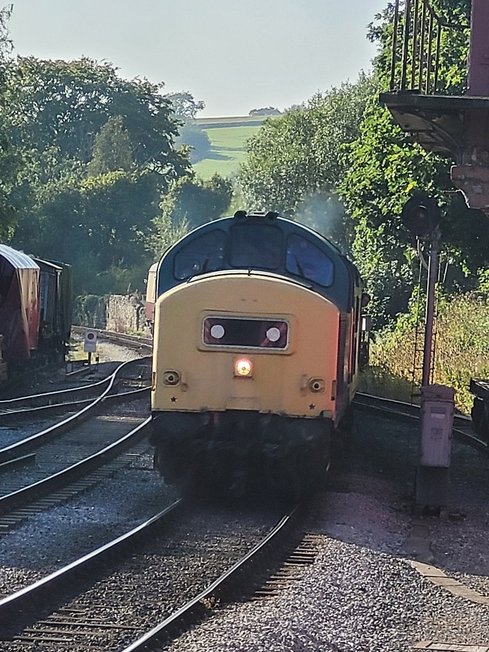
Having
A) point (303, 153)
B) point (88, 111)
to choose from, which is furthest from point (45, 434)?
point (88, 111)

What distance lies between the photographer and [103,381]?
25.6 m

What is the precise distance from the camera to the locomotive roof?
85.5 feet

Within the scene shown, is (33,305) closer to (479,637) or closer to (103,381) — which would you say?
(103,381)

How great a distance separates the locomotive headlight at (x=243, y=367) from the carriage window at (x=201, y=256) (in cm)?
121

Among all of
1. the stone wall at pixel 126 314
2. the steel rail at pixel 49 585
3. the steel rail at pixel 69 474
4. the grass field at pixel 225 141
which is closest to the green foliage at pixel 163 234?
the stone wall at pixel 126 314

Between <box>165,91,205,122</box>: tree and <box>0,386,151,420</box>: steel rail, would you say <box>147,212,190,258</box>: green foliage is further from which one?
<box>165,91,205,122</box>: tree

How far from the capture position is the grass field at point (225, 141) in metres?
125

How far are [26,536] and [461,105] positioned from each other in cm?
526

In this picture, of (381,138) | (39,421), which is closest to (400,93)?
(39,421)

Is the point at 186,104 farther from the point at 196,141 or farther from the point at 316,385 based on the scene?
the point at 316,385

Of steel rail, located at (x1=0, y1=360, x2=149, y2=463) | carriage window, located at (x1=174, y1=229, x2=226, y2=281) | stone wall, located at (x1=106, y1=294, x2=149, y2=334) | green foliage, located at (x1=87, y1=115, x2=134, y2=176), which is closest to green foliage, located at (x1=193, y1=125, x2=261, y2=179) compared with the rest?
green foliage, located at (x1=87, y1=115, x2=134, y2=176)

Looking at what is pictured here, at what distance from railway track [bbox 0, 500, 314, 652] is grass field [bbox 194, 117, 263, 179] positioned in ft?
349

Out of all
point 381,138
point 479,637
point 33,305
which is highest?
point 381,138

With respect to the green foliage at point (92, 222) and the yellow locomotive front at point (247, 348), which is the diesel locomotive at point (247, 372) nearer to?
the yellow locomotive front at point (247, 348)
